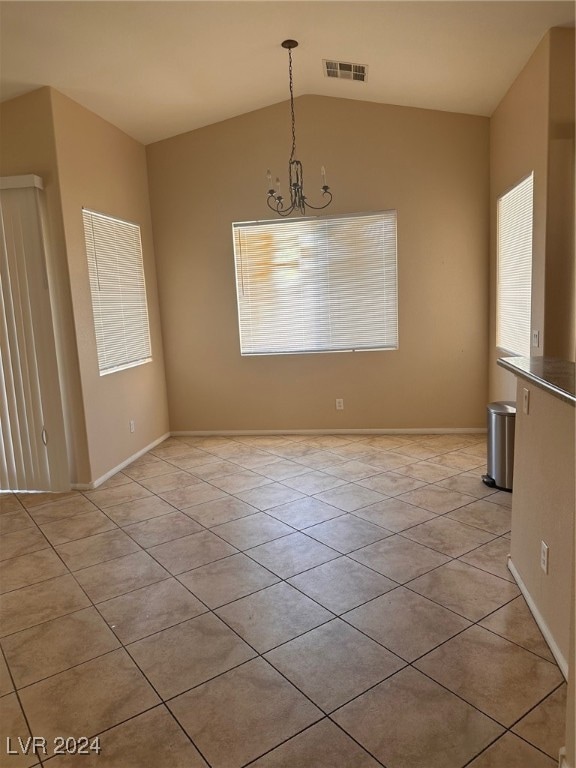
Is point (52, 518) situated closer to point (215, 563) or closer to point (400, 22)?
point (215, 563)

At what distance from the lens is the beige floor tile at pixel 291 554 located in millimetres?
2926

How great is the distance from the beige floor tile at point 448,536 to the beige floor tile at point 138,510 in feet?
5.71

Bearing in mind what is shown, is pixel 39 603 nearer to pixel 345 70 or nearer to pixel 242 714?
pixel 242 714

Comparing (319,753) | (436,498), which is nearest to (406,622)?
(319,753)

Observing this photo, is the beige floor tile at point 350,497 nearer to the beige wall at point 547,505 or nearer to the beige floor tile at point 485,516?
the beige floor tile at point 485,516

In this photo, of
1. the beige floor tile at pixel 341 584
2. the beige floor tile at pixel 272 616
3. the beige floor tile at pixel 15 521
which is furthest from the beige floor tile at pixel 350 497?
the beige floor tile at pixel 15 521

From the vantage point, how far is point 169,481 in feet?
14.7

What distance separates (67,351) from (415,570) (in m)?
3.04

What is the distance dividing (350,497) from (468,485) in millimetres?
915

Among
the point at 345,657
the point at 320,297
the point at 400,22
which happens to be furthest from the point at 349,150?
the point at 345,657

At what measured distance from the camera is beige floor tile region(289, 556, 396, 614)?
2576 millimetres

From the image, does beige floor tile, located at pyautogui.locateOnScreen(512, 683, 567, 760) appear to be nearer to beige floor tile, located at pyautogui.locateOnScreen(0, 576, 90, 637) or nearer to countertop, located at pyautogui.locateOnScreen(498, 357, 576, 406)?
countertop, located at pyautogui.locateOnScreen(498, 357, 576, 406)

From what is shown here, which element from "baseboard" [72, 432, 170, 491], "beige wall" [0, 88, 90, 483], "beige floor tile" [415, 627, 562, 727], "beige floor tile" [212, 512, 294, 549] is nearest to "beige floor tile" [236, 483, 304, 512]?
"beige floor tile" [212, 512, 294, 549]

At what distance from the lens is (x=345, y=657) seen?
2.18 m
